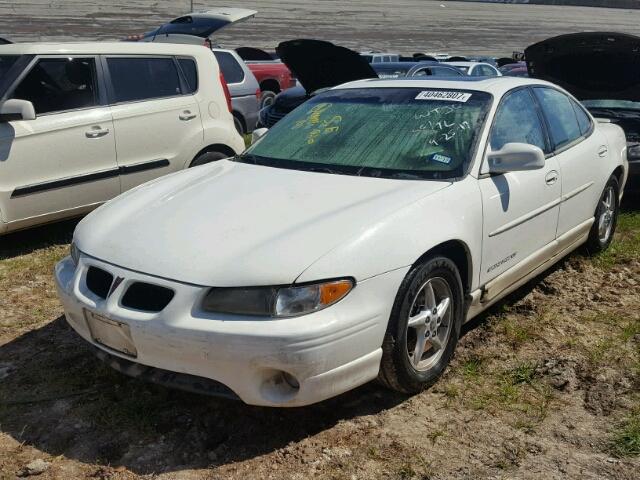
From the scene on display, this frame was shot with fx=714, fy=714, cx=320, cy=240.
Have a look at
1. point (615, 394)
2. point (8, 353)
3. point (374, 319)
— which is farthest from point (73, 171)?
point (615, 394)

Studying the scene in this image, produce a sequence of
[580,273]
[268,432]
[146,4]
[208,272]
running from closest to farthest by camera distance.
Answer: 1. [208,272]
2. [268,432]
3. [580,273]
4. [146,4]

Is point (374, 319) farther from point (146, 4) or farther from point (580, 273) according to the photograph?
point (146, 4)

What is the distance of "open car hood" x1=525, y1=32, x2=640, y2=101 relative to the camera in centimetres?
656

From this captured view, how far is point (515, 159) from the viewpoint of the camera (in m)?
3.55

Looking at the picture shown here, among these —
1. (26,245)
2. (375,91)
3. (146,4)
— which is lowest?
(146,4)

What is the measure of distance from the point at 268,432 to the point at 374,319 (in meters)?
0.68

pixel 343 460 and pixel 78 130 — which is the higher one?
pixel 78 130

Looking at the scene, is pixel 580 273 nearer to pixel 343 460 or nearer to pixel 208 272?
pixel 343 460

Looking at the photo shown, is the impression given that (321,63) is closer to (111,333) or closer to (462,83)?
(462,83)

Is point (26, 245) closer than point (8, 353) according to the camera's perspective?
No

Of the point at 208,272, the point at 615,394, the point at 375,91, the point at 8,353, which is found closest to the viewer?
the point at 208,272

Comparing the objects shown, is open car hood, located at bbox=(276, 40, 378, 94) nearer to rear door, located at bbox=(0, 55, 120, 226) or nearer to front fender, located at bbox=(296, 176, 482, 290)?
rear door, located at bbox=(0, 55, 120, 226)

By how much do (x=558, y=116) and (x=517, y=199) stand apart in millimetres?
1093

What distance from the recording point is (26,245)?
18.6 feet
